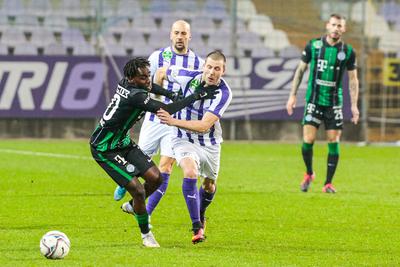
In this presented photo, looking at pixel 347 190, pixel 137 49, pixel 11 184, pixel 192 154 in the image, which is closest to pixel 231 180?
pixel 347 190

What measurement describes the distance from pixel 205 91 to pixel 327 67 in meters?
5.38

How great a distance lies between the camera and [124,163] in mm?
8570

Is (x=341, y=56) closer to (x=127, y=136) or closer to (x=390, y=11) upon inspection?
(x=127, y=136)

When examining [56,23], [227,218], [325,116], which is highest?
[56,23]

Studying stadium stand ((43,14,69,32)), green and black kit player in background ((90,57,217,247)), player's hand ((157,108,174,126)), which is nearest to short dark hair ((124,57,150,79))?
green and black kit player in background ((90,57,217,247))

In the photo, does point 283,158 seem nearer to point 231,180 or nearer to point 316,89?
point 231,180

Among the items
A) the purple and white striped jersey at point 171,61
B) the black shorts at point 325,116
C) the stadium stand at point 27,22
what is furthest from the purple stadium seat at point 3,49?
the purple and white striped jersey at point 171,61

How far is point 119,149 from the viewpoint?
8664 millimetres

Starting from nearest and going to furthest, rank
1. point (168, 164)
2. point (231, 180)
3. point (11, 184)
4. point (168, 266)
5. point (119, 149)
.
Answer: point (168, 266)
point (119, 149)
point (168, 164)
point (11, 184)
point (231, 180)

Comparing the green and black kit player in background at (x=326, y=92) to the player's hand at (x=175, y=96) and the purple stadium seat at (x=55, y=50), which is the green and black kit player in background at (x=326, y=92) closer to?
the player's hand at (x=175, y=96)

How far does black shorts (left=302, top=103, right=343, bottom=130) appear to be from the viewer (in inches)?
545

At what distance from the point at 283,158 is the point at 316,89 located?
5.65 m

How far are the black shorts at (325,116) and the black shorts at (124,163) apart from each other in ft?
18.1

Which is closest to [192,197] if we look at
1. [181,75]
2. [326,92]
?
[181,75]
